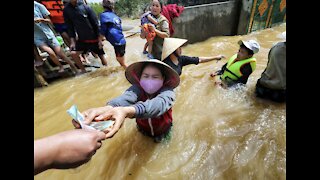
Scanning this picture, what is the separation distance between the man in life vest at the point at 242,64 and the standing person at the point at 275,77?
0.81ft

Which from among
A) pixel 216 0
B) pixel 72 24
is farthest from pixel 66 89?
pixel 216 0

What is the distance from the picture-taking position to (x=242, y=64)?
117 inches

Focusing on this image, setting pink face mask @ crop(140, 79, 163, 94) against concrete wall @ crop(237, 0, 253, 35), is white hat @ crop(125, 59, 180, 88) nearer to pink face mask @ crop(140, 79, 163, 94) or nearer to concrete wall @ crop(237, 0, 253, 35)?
pink face mask @ crop(140, 79, 163, 94)

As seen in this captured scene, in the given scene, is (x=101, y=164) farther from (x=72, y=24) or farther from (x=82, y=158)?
(x=72, y=24)

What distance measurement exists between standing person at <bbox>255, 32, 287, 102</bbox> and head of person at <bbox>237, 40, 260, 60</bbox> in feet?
0.88

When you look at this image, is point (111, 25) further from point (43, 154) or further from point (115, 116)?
point (43, 154)

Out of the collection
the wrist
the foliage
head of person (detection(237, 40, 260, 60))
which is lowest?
the foliage

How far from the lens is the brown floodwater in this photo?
2070 millimetres

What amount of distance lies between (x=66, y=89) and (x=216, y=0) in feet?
22.3

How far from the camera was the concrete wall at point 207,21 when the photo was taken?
5941 millimetres

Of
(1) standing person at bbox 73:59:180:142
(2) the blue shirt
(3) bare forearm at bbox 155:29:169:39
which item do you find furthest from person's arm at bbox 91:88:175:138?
(2) the blue shirt

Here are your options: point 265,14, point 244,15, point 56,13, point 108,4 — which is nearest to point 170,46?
point 108,4
